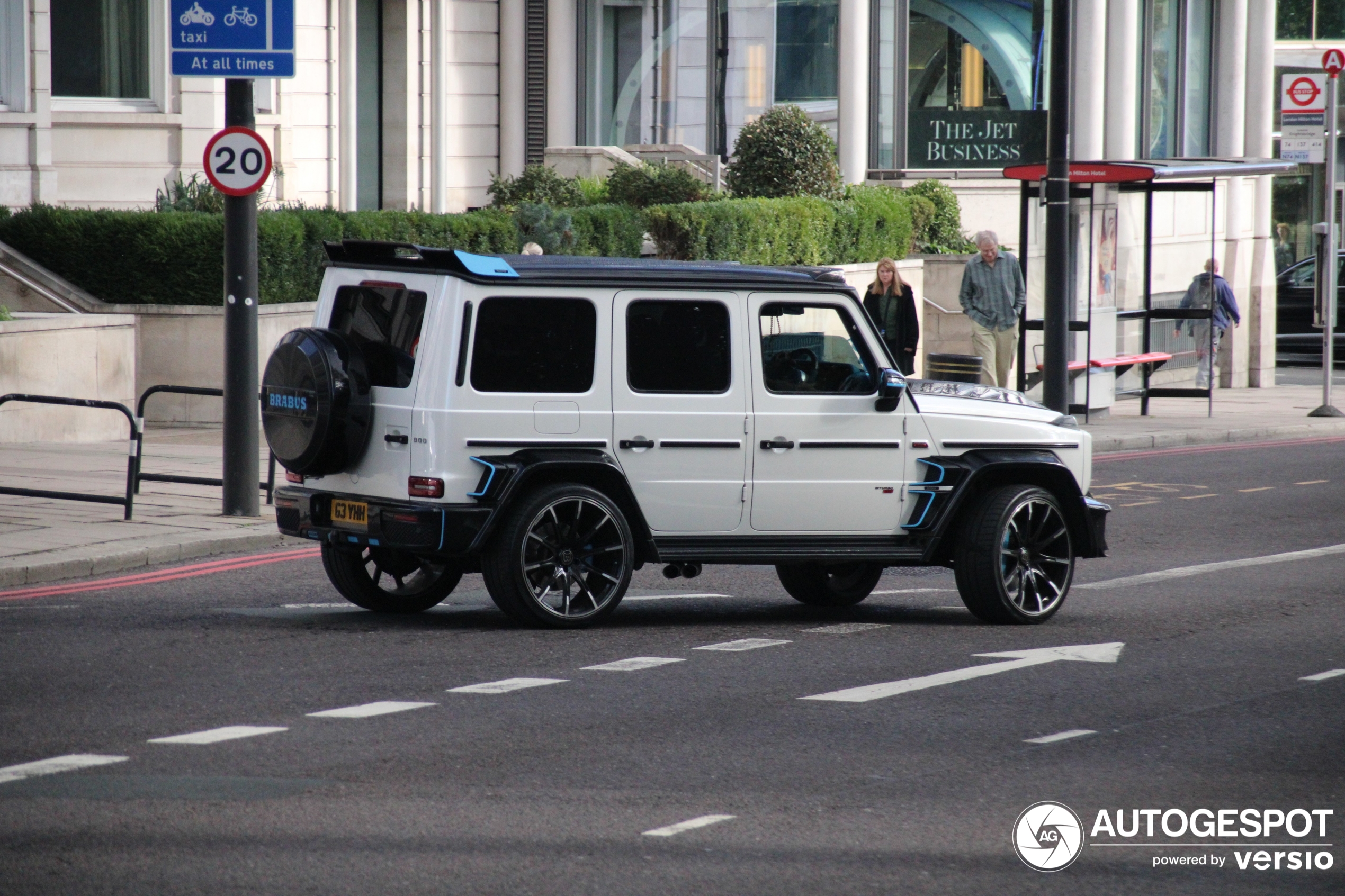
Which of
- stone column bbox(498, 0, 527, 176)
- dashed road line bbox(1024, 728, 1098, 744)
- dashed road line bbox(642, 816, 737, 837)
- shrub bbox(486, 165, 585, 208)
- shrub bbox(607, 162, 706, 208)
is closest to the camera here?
dashed road line bbox(642, 816, 737, 837)

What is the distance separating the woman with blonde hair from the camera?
18.3 meters

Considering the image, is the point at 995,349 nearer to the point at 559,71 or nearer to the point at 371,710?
the point at 371,710

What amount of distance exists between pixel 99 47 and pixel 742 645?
18244 mm

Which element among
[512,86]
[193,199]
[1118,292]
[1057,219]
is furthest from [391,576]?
[512,86]

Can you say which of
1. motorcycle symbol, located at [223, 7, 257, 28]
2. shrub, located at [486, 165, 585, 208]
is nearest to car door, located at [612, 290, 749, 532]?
motorcycle symbol, located at [223, 7, 257, 28]

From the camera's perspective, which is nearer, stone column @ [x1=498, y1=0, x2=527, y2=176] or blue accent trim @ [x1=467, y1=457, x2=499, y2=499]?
blue accent trim @ [x1=467, y1=457, x2=499, y2=499]

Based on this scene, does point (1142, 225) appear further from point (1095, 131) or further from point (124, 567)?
point (124, 567)

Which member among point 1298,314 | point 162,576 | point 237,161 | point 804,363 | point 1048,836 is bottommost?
point 1048,836

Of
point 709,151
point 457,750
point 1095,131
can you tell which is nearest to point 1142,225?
point 1095,131

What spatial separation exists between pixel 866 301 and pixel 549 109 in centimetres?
1659

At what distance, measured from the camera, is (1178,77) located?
3325 cm

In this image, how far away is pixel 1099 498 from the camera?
51.5 feet

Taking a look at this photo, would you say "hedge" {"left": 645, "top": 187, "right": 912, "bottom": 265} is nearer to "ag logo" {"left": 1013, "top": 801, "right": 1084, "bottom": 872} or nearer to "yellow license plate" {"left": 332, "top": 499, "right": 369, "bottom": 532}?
"yellow license plate" {"left": 332, "top": 499, "right": 369, "bottom": 532}

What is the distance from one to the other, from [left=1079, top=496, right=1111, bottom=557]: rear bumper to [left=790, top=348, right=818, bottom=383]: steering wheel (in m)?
1.64
